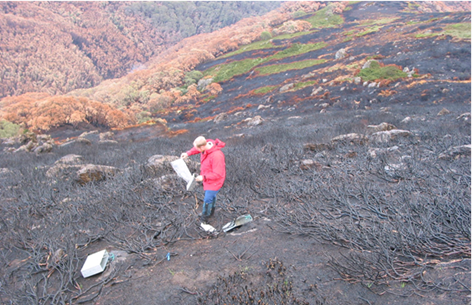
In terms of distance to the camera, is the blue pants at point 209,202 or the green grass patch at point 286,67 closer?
the blue pants at point 209,202

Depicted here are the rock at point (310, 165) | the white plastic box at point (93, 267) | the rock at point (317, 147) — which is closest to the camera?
the white plastic box at point (93, 267)

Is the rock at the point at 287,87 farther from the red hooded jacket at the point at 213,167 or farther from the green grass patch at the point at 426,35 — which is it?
the red hooded jacket at the point at 213,167

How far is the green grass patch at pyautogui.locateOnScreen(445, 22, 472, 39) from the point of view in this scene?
18.7 m

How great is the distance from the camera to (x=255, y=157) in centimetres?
575

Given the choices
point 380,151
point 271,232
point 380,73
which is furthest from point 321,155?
point 380,73

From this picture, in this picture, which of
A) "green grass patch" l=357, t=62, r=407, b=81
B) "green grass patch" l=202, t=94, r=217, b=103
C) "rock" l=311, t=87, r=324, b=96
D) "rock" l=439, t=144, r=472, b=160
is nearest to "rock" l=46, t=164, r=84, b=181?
"rock" l=439, t=144, r=472, b=160

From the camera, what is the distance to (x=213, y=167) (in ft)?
9.59

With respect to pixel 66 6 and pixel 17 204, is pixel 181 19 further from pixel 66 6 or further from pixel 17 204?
pixel 17 204

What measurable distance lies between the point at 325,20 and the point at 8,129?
5012cm

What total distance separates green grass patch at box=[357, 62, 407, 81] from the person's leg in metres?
17.1

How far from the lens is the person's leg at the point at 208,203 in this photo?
3023 millimetres

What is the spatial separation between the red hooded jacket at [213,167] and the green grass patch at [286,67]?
27529 mm

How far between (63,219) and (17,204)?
64.5 inches

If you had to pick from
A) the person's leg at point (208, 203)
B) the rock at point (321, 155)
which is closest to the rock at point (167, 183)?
the person's leg at point (208, 203)
